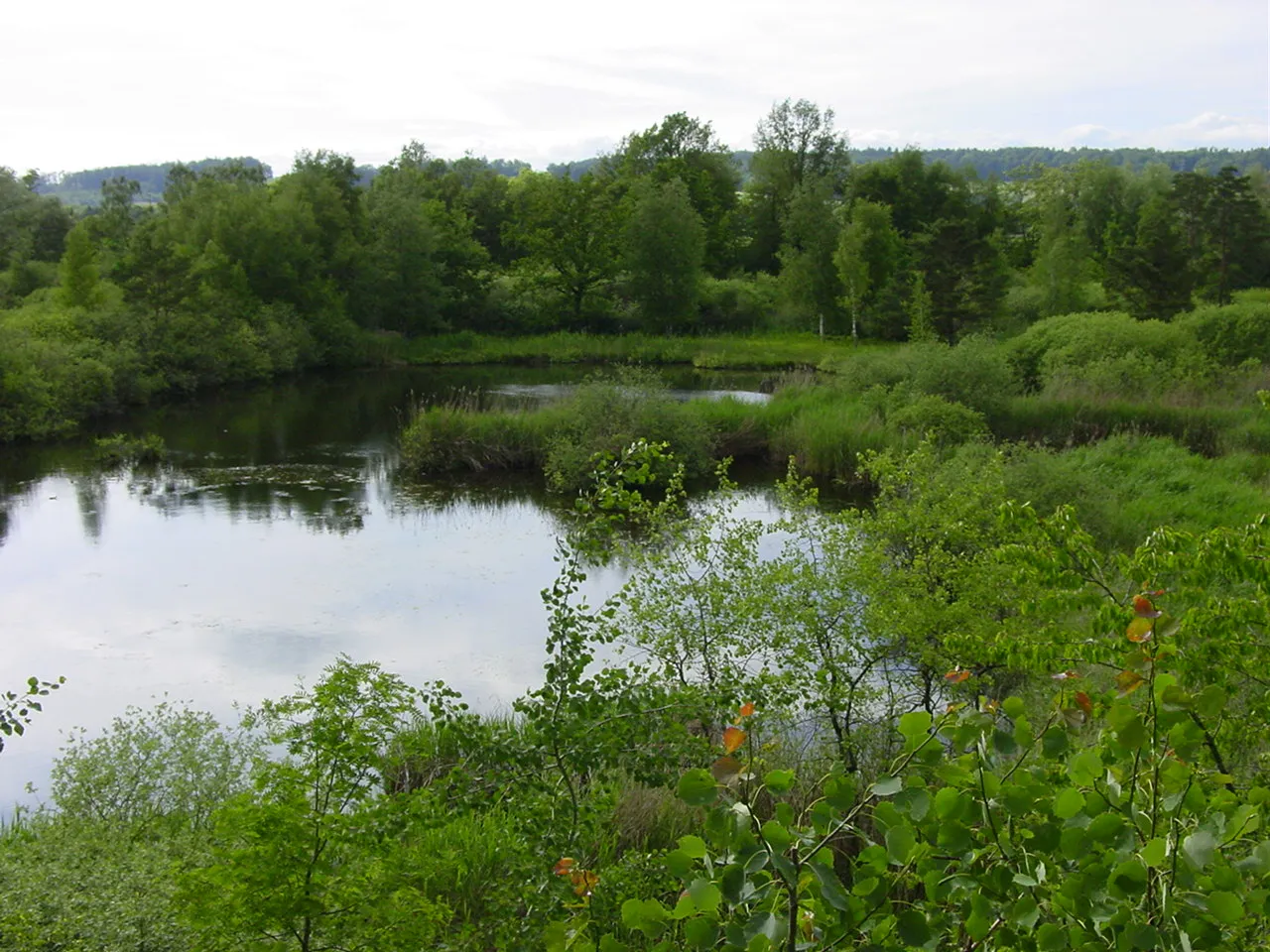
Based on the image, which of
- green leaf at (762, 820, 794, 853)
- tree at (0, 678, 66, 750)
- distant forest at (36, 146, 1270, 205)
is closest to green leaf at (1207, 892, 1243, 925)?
green leaf at (762, 820, 794, 853)

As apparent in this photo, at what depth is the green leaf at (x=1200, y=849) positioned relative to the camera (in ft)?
5.49

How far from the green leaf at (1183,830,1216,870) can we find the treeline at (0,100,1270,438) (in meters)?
26.1

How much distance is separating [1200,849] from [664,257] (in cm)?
4300

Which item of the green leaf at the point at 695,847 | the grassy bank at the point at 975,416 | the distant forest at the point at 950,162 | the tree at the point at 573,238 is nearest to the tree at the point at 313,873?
the green leaf at the point at 695,847

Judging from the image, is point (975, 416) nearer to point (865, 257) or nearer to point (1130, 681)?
point (1130, 681)

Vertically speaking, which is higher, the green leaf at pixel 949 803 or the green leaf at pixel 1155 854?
the green leaf at pixel 949 803

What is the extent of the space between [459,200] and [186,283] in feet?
72.0

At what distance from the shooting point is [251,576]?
→ 14.1 meters

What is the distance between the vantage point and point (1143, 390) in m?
20.4

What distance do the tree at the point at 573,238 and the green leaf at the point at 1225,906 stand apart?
4331 centimetres

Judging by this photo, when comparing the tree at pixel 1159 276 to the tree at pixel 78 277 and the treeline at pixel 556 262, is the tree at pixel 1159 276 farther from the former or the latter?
the tree at pixel 78 277

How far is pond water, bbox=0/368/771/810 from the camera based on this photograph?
35.7 ft

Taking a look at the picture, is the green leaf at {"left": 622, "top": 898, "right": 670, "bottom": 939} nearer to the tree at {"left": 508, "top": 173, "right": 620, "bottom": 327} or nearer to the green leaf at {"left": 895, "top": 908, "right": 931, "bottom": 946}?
the green leaf at {"left": 895, "top": 908, "right": 931, "bottom": 946}

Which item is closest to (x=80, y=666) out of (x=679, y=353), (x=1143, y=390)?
(x=1143, y=390)
